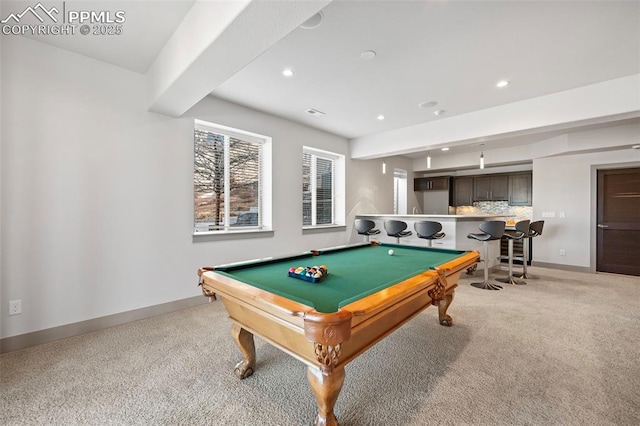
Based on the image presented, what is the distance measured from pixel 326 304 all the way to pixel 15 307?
9.39 ft

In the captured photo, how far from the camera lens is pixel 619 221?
5.00 meters

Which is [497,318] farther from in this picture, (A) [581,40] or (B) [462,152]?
(B) [462,152]

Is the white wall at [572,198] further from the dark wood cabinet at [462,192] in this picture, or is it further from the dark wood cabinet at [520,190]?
the dark wood cabinet at [462,192]

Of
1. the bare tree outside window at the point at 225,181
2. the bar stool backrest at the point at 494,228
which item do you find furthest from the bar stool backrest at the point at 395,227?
the bare tree outside window at the point at 225,181

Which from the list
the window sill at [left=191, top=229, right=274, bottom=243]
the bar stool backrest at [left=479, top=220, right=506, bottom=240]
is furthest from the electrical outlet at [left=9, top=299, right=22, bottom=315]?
the bar stool backrest at [left=479, top=220, right=506, bottom=240]

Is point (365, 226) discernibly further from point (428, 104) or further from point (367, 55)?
point (367, 55)

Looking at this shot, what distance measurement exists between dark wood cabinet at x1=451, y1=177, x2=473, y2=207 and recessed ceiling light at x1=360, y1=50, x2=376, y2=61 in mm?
5948

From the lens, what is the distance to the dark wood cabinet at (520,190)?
20.9ft

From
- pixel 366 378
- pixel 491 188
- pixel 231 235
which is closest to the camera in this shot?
pixel 366 378

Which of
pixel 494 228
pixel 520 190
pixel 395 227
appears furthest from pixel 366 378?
pixel 520 190

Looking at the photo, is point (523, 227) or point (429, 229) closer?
point (429, 229)

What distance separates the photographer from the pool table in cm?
118

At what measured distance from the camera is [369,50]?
8.30ft

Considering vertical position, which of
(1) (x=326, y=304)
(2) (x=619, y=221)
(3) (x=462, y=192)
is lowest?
(1) (x=326, y=304)
